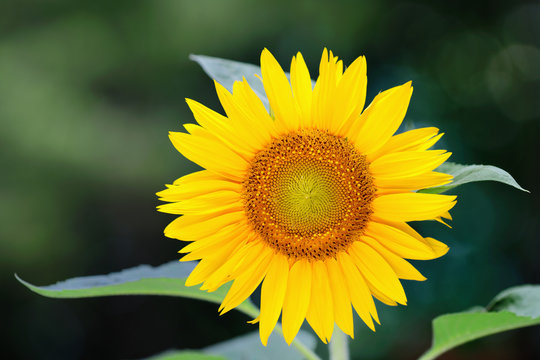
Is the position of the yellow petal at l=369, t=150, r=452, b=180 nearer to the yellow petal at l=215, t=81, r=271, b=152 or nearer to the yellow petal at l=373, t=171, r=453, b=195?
the yellow petal at l=373, t=171, r=453, b=195

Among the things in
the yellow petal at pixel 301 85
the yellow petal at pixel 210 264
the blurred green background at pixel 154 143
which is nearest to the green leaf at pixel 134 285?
the yellow petal at pixel 210 264

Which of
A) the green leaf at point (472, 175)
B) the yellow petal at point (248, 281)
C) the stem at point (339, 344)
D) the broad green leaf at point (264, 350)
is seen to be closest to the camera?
the green leaf at point (472, 175)

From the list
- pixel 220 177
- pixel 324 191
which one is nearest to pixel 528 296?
pixel 324 191

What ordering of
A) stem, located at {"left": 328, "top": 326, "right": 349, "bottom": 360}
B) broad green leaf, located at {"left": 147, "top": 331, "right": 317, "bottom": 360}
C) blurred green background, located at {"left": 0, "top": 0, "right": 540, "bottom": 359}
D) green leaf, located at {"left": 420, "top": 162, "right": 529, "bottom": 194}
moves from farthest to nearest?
1. blurred green background, located at {"left": 0, "top": 0, "right": 540, "bottom": 359}
2. broad green leaf, located at {"left": 147, "top": 331, "right": 317, "bottom": 360}
3. stem, located at {"left": 328, "top": 326, "right": 349, "bottom": 360}
4. green leaf, located at {"left": 420, "top": 162, "right": 529, "bottom": 194}

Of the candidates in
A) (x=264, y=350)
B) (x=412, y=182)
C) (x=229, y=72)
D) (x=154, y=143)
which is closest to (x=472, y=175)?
(x=412, y=182)

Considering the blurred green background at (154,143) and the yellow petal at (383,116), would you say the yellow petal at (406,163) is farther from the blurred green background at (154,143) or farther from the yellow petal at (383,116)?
the blurred green background at (154,143)

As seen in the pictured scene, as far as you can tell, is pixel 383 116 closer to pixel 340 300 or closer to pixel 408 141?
pixel 408 141

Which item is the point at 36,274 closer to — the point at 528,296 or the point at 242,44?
the point at 242,44

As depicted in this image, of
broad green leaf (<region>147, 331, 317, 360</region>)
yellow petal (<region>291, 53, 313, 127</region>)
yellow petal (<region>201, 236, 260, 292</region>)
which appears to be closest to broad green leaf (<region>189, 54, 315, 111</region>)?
yellow petal (<region>291, 53, 313, 127</region>)
